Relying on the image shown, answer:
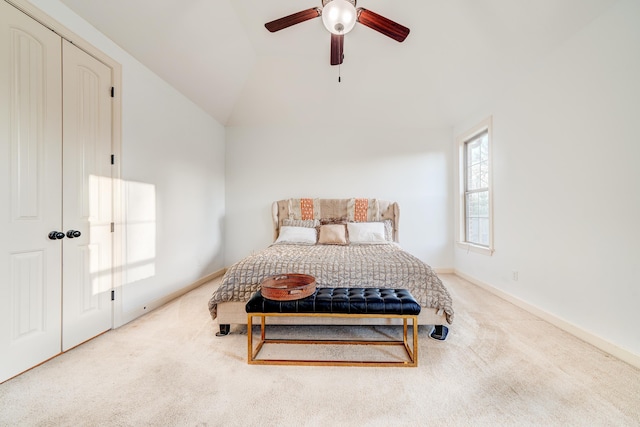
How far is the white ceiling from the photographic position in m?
2.44

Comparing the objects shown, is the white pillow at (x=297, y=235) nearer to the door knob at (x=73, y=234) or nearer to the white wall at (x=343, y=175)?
the white wall at (x=343, y=175)

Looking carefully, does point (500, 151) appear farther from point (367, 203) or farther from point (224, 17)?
point (224, 17)

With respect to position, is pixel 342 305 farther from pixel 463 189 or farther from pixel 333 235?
pixel 463 189

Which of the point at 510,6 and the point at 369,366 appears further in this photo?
the point at 510,6

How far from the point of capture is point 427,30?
296cm

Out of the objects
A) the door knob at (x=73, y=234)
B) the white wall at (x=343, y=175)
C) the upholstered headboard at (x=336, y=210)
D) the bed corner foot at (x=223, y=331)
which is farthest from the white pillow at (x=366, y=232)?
the door knob at (x=73, y=234)

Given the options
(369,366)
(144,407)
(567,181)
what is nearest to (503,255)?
(567,181)

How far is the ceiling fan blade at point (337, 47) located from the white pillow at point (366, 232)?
2286 millimetres

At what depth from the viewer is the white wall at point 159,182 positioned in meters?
2.62

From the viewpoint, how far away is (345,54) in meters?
3.42

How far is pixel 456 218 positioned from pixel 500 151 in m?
1.40

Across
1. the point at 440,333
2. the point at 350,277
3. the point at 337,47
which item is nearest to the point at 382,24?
the point at 337,47

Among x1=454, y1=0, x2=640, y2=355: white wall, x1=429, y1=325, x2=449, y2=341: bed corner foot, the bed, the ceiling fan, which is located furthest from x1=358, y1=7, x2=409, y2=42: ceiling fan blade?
x1=429, y1=325, x2=449, y2=341: bed corner foot

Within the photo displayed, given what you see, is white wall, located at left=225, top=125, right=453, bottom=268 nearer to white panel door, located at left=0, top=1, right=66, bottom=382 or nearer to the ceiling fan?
the ceiling fan
